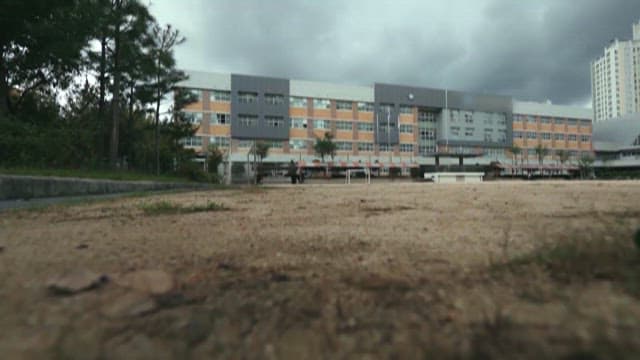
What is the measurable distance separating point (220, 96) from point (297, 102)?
40.4 ft

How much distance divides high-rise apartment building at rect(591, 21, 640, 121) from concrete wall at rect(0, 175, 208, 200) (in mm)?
108028

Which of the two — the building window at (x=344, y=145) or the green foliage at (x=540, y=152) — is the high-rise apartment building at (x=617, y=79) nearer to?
the green foliage at (x=540, y=152)

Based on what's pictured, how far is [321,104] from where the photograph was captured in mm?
64750

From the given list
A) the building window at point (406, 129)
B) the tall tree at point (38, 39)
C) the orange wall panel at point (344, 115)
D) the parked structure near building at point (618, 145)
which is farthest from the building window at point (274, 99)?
the parked structure near building at point (618, 145)

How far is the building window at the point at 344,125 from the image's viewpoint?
65.5 m

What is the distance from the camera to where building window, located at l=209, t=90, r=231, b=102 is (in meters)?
59.6

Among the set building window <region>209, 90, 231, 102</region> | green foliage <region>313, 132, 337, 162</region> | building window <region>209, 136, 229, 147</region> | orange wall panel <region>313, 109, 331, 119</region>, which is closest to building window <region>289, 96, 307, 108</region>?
orange wall panel <region>313, 109, 331, 119</region>

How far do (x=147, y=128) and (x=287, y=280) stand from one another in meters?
24.3

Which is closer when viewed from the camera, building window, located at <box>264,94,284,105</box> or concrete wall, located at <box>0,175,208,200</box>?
concrete wall, located at <box>0,175,208,200</box>

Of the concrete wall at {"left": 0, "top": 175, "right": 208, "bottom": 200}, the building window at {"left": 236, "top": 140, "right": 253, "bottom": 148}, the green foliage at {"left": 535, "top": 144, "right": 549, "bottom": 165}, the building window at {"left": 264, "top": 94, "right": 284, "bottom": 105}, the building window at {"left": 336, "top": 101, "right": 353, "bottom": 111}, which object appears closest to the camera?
the concrete wall at {"left": 0, "top": 175, "right": 208, "bottom": 200}

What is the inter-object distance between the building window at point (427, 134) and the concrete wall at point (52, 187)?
64.4 meters

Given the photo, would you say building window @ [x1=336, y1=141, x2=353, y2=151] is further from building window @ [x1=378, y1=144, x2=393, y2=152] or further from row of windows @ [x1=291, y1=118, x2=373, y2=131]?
building window @ [x1=378, y1=144, x2=393, y2=152]

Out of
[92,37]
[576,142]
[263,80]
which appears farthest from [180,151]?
[576,142]

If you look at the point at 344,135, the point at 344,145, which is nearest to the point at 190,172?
the point at 344,145
